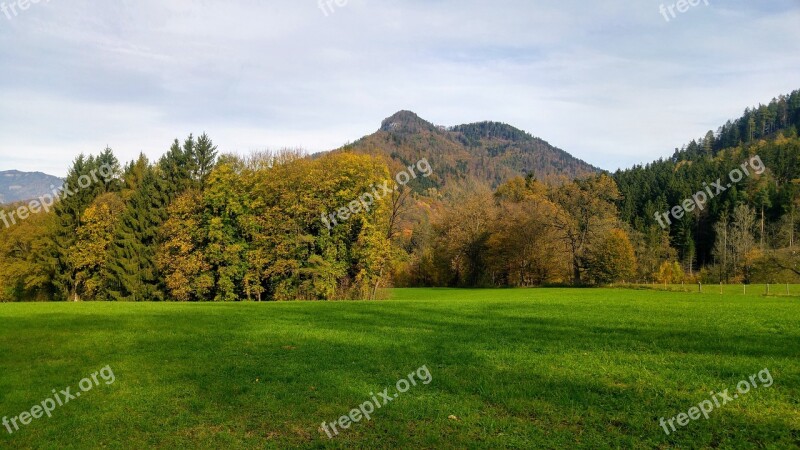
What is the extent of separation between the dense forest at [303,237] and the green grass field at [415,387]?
30.7 meters

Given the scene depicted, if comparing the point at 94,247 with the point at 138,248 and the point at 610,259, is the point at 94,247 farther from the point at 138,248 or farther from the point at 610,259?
the point at 610,259

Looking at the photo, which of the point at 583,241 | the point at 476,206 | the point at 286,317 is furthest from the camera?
the point at 476,206

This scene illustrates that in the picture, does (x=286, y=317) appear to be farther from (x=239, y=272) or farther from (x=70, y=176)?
(x=70, y=176)

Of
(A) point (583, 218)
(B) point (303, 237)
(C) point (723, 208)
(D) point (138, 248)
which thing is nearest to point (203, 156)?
(D) point (138, 248)

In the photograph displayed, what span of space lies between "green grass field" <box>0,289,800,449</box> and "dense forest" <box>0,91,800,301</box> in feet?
A: 101

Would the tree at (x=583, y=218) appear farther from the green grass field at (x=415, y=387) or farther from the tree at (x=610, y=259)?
the green grass field at (x=415, y=387)

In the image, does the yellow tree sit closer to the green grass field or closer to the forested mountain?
the green grass field

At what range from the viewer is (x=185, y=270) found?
52562mm

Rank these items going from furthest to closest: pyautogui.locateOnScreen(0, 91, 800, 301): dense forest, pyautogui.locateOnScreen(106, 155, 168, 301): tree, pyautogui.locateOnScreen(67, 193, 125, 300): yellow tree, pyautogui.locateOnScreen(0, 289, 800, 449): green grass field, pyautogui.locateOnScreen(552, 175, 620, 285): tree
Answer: pyautogui.locateOnScreen(552, 175, 620, 285): tree → pyautogui.locateOnScreen(67, 193, 125, 300): yellow tree → pyautogui.locateOnScreen(106, 155, 168, 301): tree → pyautogui.locateOnScreen(0, 91, 800, 301): dense forest → pyautogui.locateOnScreen(0, 289, 800, 449): green grass field

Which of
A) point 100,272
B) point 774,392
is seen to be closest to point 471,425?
point 774,392

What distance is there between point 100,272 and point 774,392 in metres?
70.9

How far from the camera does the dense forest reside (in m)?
51.3

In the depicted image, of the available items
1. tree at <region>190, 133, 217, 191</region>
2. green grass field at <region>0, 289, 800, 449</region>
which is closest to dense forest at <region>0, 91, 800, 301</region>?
tree at <region>190, 133, 217, 191</region>

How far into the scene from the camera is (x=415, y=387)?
11219 mm
